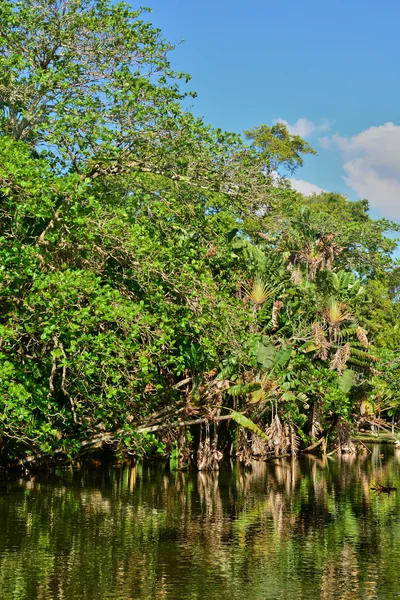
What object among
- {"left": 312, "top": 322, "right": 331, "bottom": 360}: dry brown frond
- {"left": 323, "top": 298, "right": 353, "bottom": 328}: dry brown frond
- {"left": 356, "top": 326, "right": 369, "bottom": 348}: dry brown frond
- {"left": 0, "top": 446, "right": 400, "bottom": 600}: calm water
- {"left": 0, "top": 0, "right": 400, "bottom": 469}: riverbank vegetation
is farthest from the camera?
{"left": 356, "top": 326, "right": 369, "bottom": 348}: dry brown frond

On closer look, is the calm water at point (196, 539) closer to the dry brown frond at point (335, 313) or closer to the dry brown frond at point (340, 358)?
the dry brown frond at point (340, 358)

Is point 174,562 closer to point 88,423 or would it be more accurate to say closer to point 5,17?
point 88,423

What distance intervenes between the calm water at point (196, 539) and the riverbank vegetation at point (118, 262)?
76.8 inches

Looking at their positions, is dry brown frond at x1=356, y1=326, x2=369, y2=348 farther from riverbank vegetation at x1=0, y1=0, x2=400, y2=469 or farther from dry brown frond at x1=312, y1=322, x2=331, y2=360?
riverbank vegetation at x1=0, y1=0, x2=400, y2=469

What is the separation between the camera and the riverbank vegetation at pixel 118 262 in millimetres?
17812

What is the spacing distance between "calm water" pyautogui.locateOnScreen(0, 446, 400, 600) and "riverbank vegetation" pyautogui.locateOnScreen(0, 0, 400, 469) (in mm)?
1950

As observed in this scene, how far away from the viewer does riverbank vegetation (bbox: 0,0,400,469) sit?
17812 mm

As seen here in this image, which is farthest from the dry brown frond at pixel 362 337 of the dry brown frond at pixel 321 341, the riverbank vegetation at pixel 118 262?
the riverbank vegetation at pixel 118 262

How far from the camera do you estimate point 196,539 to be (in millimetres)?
13570

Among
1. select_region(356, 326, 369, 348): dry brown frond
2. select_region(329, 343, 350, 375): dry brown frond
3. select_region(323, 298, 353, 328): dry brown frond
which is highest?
select_region(323, 298, 353, 328): dry brown frond

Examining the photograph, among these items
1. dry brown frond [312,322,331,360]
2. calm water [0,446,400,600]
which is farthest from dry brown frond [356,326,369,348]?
calm water [0,446,400,600]

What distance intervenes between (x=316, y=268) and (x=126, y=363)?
14414mm

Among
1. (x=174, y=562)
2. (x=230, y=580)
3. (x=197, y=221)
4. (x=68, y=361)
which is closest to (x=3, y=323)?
(x=68, y=361)

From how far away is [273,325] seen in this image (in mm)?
28625
